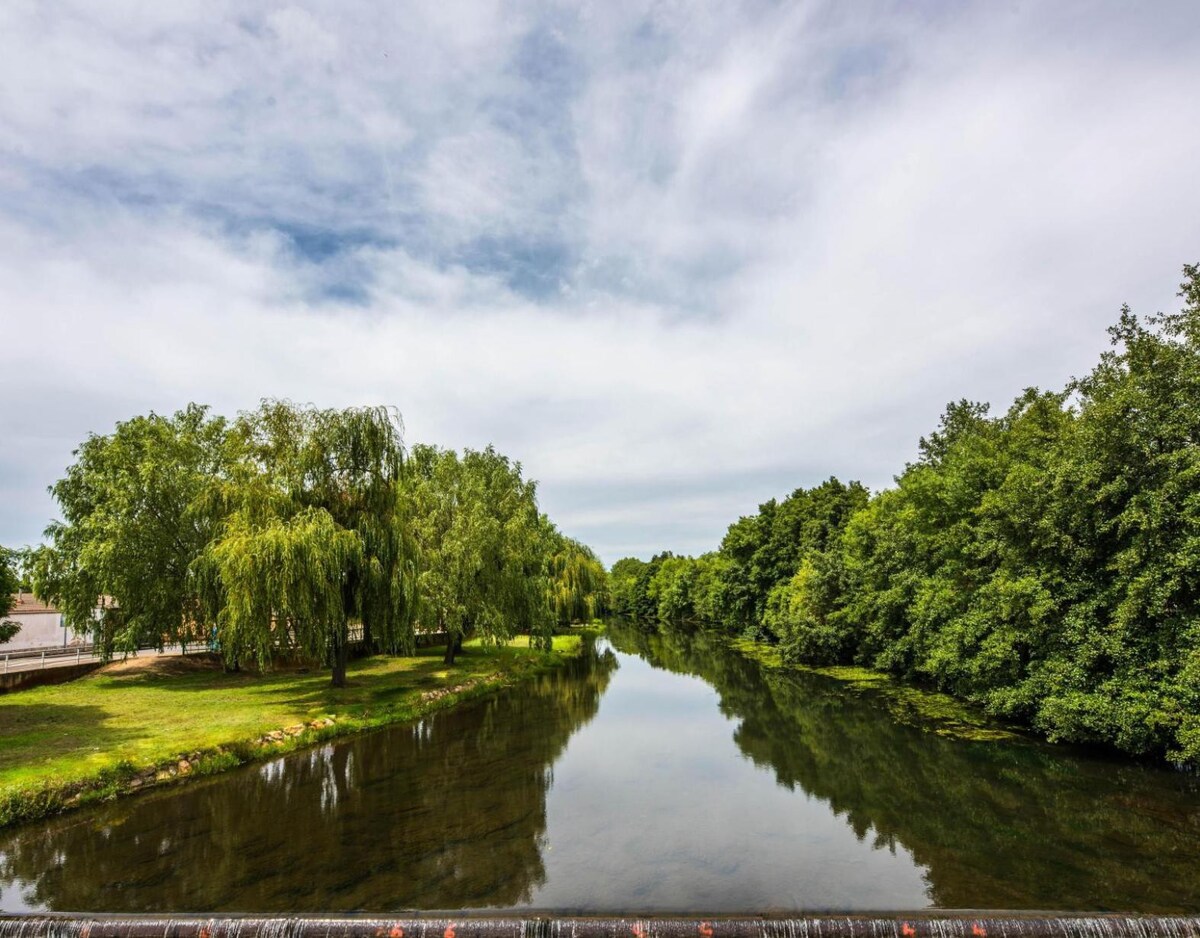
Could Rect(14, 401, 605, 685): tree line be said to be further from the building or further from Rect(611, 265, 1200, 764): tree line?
Rect(611, 265, 1200, 764): tree line

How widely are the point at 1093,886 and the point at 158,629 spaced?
34512mm

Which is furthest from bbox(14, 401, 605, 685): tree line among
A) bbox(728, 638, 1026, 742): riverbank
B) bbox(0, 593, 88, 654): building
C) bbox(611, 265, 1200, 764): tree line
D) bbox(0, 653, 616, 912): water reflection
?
bbox(611, 265, 1200, 764): tree line

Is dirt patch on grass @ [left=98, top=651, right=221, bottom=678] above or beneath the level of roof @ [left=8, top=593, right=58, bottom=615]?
beneath

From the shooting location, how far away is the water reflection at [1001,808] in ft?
35.0

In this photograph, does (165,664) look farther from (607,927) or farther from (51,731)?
(607,927)

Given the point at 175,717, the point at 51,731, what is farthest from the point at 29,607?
the point at 51,731

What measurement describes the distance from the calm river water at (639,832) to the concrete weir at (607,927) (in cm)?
112

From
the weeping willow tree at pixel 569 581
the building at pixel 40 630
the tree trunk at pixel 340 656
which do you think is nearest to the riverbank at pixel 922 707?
the weeping willow tree at pixel 569 581

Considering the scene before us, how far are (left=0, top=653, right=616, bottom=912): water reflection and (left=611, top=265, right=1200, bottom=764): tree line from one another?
51.3 feet

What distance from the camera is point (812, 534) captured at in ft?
164

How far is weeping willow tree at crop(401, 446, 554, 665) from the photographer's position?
31.1 m

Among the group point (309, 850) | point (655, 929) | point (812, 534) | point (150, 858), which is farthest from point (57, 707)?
point (812, 534)

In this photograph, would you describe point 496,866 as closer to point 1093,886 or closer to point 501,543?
point 1093,886

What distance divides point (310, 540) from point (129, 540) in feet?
42.0
